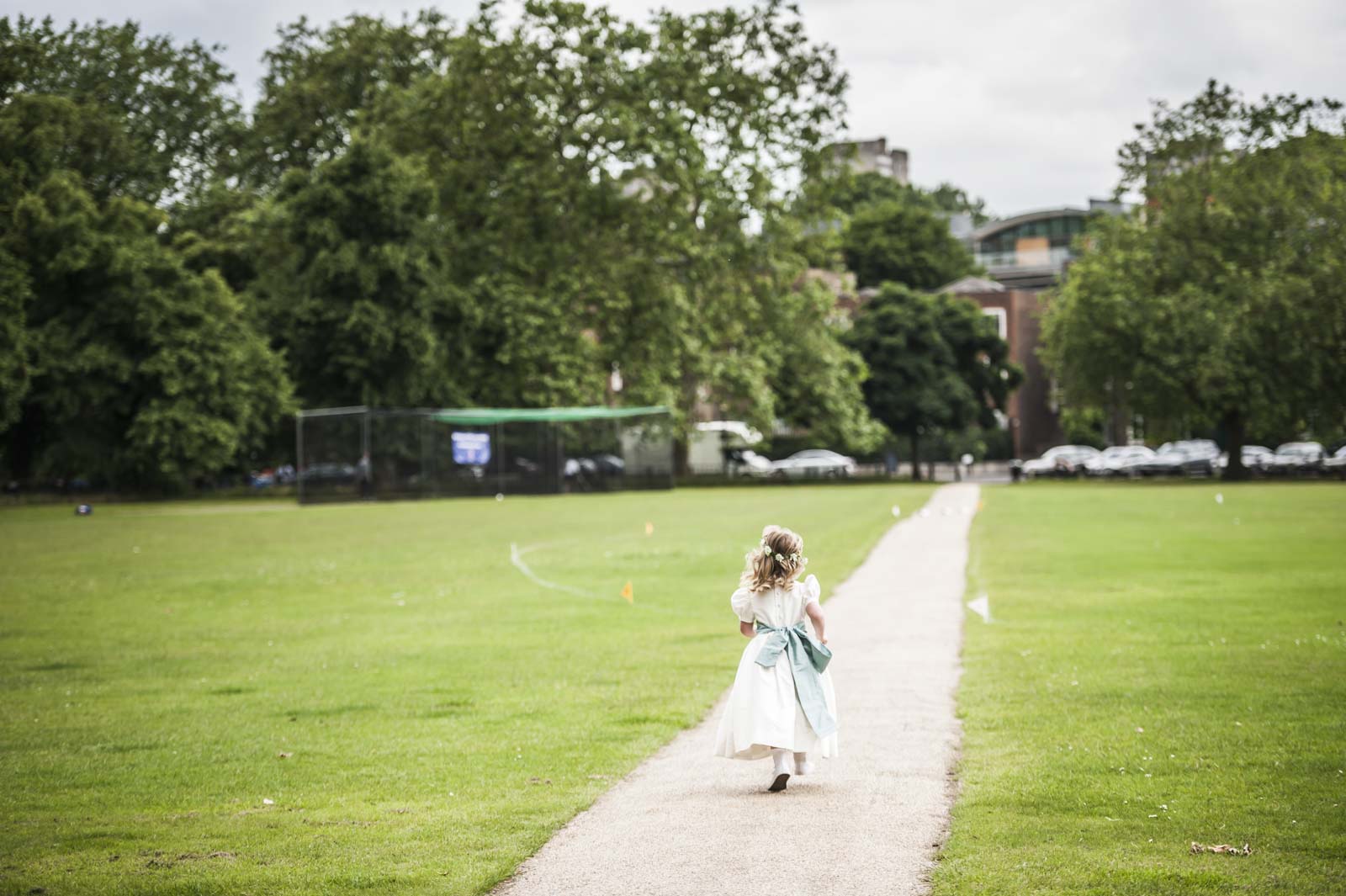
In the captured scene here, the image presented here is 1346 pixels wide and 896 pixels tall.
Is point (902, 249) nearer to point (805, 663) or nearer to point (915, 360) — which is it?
point (915, 360)

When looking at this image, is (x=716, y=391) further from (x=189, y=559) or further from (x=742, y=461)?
(x=189, y=559)

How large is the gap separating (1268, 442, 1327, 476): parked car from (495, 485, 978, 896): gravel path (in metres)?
57.3

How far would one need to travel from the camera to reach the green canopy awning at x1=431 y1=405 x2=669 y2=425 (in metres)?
50.1

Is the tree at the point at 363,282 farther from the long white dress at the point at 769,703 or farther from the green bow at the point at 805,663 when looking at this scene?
the green bow at the point at 805,663

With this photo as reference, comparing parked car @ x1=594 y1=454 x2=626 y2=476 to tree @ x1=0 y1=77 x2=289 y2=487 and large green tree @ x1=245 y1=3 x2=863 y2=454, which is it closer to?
large green tree @ x1=245 y1=3 x2=863 y2=454

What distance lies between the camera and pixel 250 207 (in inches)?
2184

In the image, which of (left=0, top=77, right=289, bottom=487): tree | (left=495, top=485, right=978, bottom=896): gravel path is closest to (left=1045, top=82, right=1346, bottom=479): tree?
(left=0, top=77, right=289, bottom=487): tree

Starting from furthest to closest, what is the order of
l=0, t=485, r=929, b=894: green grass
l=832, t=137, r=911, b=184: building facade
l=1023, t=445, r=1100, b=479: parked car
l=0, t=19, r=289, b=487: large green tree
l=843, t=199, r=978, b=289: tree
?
l=832, t=137, r=911, b=184: building facade
l=843, t=199, r=978, b=289: tree
l=1023, t=445, r=1100, b=479: parked car
l=0, t=19, r=289, b=487: large green tree
l=0, t=485, r=929, b=894: green grass

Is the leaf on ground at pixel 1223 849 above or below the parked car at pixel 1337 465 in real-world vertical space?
below

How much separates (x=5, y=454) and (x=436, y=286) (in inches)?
733

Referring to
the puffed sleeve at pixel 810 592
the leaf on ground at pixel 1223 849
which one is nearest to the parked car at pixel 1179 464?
the puffed sleeve at pixel 810 592

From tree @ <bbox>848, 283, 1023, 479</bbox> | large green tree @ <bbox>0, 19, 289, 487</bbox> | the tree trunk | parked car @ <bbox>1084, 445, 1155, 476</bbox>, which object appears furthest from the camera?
tree @ <bbox>848, 283, 1023, 479</bbox>

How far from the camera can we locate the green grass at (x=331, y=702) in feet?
21.3

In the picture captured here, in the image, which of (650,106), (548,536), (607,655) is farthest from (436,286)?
(607,655)
